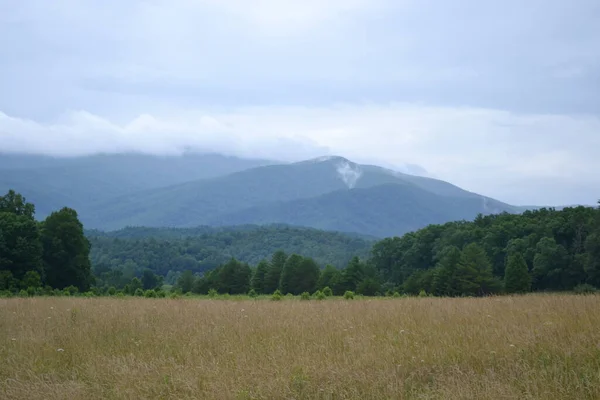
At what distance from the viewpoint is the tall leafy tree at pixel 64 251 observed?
3547cm

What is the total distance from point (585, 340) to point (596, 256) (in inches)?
1685

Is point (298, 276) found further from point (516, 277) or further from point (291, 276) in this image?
point (516, 277)

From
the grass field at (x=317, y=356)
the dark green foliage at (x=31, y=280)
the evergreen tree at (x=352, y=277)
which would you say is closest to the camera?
the grass field at (x=317, y=356)

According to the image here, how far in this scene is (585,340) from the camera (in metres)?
7.41

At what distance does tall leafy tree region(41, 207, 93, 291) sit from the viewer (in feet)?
116

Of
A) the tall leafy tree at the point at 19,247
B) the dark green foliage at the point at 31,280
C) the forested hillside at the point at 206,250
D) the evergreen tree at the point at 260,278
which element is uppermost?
the tall leafy tree at the point at 19,247

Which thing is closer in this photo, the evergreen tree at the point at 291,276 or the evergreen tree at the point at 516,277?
the evergreen tree at the point at 291,276

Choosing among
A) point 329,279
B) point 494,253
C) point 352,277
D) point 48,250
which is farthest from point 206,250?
point 48,250

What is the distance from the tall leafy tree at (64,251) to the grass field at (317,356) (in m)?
26.0

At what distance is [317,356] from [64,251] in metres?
32.0

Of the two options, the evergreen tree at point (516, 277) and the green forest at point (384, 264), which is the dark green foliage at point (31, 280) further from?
the evergreen tree at point (516, 277)

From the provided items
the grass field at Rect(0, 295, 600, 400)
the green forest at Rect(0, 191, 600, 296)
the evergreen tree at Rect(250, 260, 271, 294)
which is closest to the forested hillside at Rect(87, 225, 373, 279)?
the green forest at Rect(0, 191, 600, 296)

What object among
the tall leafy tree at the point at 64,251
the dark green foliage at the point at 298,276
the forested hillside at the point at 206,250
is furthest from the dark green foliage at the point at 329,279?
the forested hillside at the point at 206,250

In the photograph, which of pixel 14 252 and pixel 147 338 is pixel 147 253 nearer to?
pixel 14 252
